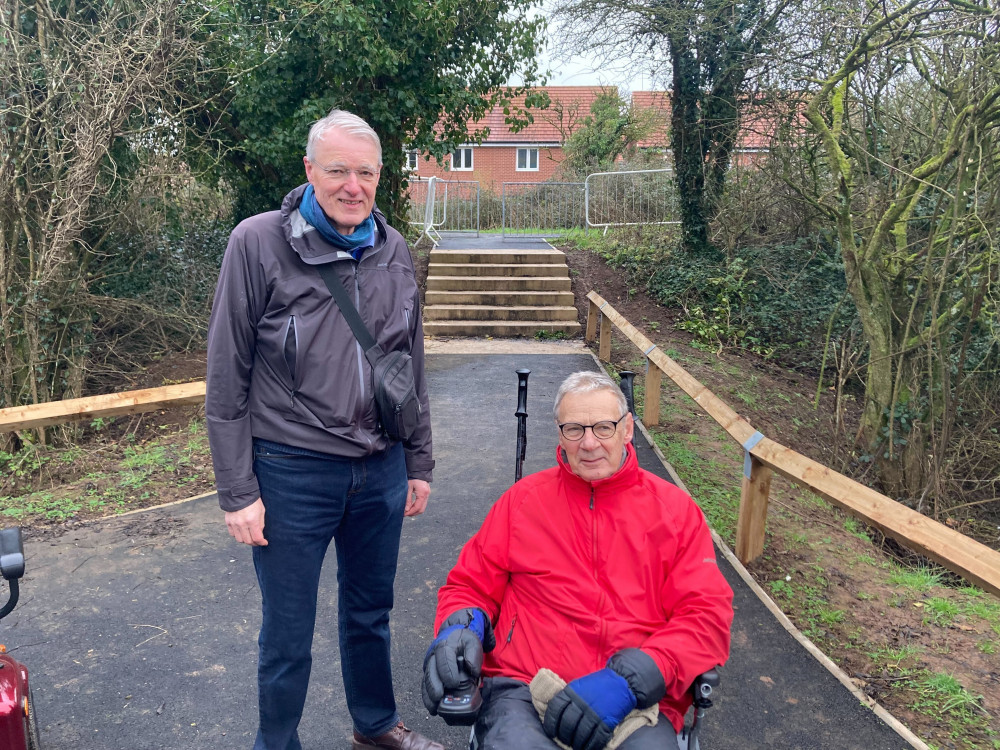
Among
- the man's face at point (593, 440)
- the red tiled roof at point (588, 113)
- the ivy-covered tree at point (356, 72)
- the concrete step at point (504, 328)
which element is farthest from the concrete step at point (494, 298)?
the man's face at point (593, 440)

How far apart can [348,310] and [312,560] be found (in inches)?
30.9

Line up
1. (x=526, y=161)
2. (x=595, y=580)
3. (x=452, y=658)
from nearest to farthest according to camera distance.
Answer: (x=452, y=658)
(x=595, y=580)
(x=526, y=161)

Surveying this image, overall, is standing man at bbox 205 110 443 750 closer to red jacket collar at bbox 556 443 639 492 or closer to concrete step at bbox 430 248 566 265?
red jacket collar at bbox 556 443 639 492

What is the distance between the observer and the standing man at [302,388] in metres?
2.22

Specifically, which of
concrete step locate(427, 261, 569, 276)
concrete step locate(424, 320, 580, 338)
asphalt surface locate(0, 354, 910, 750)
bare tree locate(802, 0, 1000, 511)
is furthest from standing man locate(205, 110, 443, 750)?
concrete step locate(427, 261, 569, 276)

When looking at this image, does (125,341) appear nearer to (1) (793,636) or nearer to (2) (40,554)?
(2) (40,554)

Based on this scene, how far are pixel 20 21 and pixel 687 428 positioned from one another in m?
7.54

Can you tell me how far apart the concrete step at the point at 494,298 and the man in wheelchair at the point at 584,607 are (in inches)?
365

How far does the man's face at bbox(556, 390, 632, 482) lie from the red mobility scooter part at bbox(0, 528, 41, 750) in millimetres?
1538

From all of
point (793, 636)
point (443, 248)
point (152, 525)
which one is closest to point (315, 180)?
point (793, 636)

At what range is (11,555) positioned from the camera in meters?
2.00

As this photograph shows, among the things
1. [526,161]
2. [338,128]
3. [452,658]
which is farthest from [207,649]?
[526,161]

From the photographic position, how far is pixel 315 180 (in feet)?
7.48

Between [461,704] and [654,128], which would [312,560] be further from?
[654,128]
